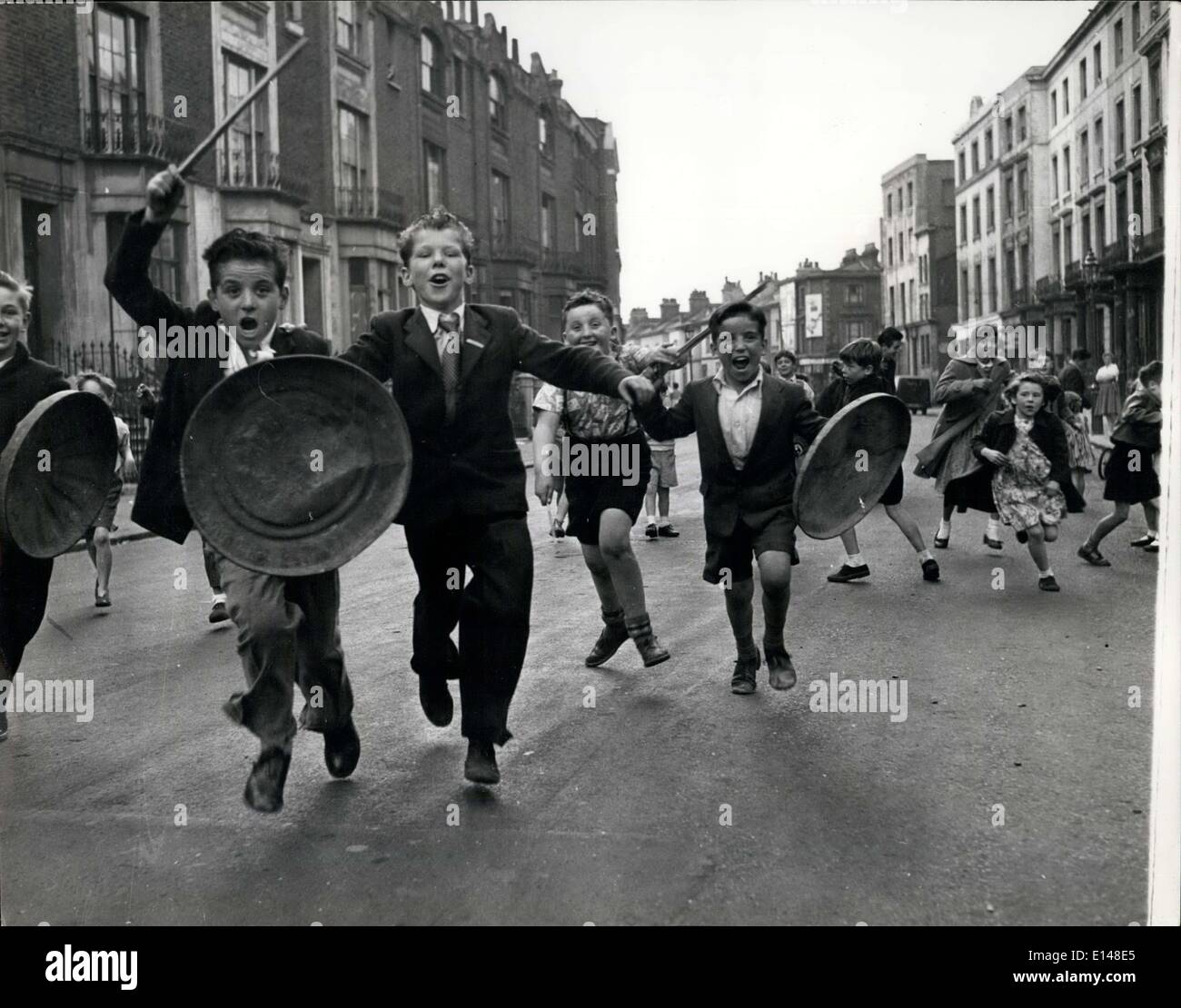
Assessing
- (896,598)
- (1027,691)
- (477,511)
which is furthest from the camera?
(896,598)

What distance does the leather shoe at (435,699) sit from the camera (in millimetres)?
4742

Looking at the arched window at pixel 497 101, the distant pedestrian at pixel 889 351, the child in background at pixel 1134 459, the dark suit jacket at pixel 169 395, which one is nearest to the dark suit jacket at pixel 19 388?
the dark suit jacket at pixel 169 395

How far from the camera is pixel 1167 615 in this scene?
318 cm

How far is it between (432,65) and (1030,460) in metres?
17.5

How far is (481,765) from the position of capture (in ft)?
14.1

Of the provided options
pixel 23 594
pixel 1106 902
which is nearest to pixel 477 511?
pixel 23 594

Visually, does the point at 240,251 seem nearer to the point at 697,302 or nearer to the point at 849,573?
the point at 849,573

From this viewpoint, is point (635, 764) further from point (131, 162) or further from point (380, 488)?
point (131, 162)

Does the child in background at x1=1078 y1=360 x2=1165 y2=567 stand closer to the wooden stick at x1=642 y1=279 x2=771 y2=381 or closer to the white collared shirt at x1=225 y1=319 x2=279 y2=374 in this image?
the wooden stick at x1=642 y1=279 x2=771 y2=381

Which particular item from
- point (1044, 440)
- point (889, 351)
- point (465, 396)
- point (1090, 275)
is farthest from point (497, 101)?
point (1090, 275)

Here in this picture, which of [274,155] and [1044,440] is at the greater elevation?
[274,155]

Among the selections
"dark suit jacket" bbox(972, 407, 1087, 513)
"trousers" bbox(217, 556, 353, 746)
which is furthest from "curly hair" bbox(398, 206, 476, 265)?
"dark suit jacket" bbox(972, 407, 1087, 513)

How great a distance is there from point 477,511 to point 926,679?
2797 millimetres

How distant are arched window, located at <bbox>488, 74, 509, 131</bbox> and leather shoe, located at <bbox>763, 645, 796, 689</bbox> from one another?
4.86 meters
